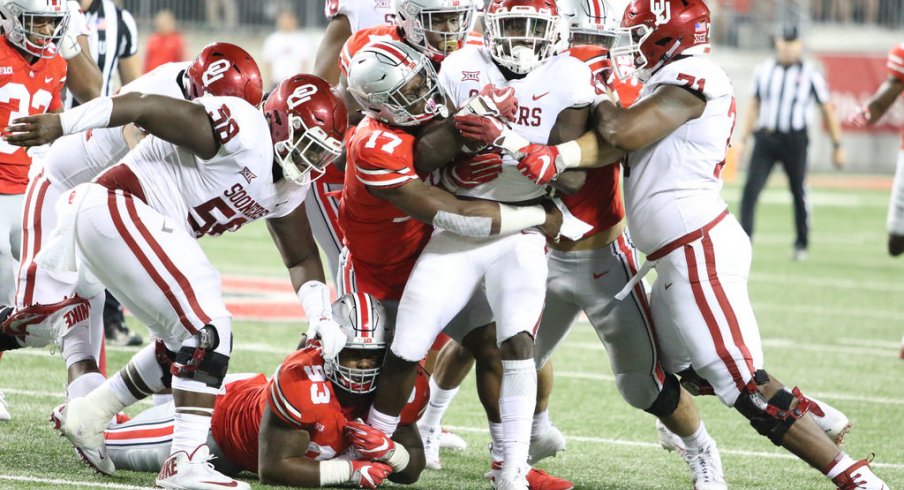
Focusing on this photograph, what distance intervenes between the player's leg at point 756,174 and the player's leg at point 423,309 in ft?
25.8

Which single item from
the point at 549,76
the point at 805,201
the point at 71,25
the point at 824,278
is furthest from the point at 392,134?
the point at 805,201

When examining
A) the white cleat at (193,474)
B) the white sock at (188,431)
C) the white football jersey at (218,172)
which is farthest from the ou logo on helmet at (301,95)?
the white cleat at (193,474)

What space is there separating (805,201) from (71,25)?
26.4ft

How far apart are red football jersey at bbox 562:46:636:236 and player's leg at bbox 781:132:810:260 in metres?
7.91

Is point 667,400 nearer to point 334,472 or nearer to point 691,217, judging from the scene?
point 691,217

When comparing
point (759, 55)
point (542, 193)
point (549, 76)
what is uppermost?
point (549, 76)

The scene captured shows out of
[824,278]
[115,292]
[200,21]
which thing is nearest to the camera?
[115,292]

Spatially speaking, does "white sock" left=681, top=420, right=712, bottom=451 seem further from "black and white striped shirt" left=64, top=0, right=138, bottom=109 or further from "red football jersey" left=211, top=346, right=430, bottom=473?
"black and white striped shirt" left=64, top=0, right=138, bottom=109

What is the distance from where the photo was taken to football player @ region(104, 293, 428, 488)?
465cm

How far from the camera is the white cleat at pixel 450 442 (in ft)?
18.6

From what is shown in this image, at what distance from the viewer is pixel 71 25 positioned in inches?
244

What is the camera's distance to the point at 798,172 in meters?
12.6

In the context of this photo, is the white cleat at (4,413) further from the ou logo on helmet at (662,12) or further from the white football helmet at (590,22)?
the ou logo on helmet at (662,12)

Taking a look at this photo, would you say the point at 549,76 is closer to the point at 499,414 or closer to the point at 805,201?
the point at 499,414
